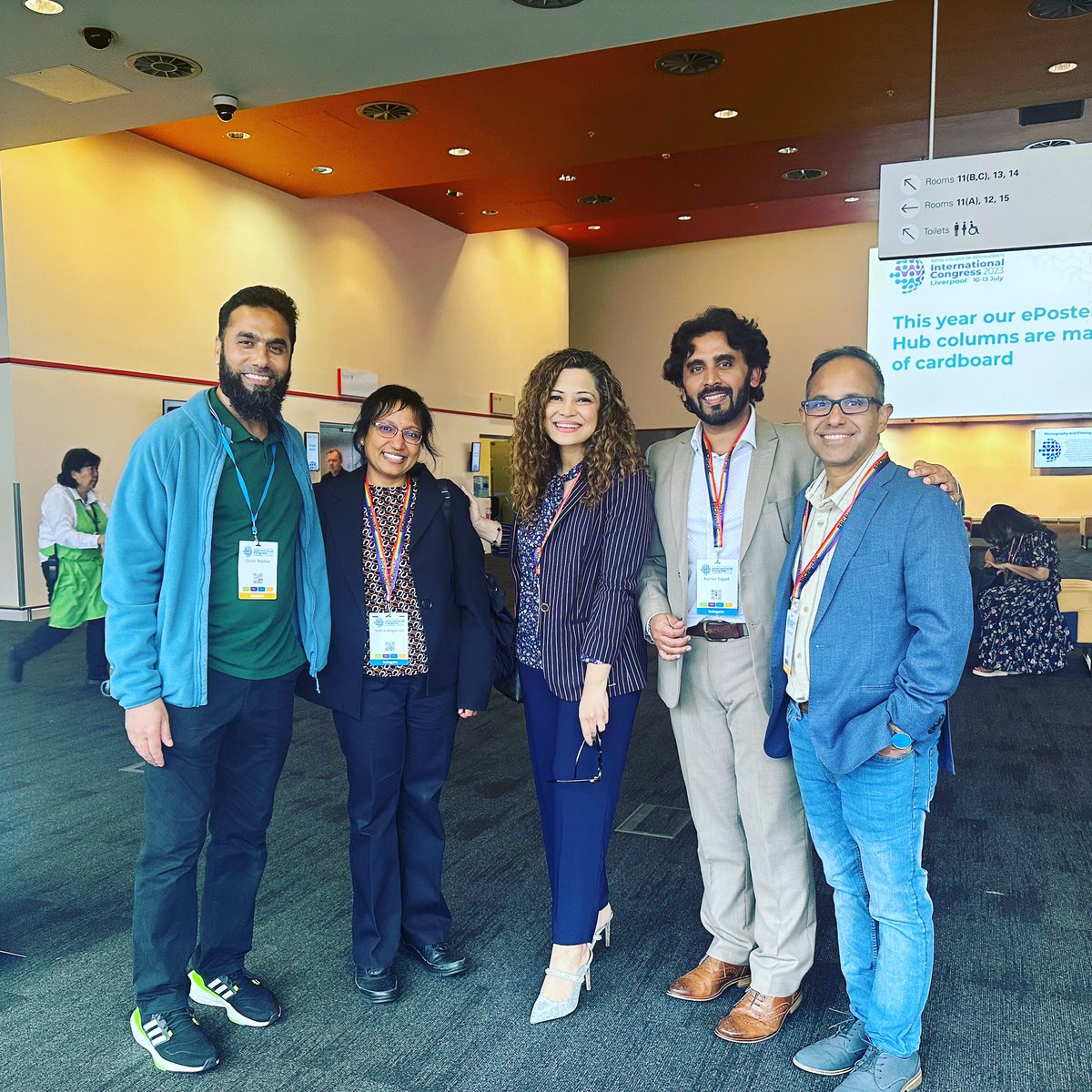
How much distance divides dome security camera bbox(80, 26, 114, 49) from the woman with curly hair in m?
3.77

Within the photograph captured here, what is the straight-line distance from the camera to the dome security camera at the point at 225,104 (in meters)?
5.56

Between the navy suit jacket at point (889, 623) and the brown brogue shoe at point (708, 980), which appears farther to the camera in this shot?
the brown brogue shoe at point (708, 980)

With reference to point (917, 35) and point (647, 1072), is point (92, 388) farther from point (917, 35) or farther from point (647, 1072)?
point (647, 1072)

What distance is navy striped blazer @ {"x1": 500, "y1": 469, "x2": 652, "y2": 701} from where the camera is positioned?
2.35m

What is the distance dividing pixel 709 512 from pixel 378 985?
1.56 meters

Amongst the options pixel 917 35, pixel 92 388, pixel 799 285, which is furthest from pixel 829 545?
pixel 799 285

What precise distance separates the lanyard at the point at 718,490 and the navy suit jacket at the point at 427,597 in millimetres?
653

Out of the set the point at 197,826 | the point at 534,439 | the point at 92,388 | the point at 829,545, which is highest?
the point at 92,388

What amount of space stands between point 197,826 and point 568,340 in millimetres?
15522

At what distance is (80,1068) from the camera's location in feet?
7.30

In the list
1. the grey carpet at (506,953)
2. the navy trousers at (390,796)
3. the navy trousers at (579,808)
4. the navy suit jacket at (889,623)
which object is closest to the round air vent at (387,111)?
the grey carpet at (506,953)

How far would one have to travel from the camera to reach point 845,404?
2053mm

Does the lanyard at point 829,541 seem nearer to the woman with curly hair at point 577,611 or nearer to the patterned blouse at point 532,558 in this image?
the woman with curly hair at point 577,611

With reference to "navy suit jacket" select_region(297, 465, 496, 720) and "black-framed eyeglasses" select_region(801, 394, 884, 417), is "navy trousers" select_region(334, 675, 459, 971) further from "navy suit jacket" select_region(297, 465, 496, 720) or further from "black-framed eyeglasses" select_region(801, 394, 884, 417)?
"black-framed eyeglasses" select_region(801, 394, 884, 417)
